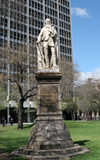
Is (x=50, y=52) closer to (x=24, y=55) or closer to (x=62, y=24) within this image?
(x=24, y=55)

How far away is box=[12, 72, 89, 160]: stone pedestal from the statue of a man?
0.91 meters

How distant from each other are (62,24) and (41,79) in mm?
67837

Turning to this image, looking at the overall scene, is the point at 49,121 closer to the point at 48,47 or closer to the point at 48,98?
the point at 48,98

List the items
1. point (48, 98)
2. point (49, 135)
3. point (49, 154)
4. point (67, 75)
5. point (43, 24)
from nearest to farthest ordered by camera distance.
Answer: point (49, 154), point (49, 135), point (48, 98), point (67, 75), point (43, 24)

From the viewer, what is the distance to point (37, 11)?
6562 centimetres

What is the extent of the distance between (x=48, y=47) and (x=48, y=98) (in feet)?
9.30

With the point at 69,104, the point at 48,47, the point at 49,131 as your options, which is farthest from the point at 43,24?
the point at 49,131

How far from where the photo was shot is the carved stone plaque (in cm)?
895

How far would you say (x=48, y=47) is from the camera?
32.8 feet

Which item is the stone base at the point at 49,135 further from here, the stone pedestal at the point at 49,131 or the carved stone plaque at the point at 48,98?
the carved stone plaque at the point at 48,98

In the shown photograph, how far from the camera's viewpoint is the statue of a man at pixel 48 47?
32.3 ft

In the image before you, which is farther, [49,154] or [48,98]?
[48,98]

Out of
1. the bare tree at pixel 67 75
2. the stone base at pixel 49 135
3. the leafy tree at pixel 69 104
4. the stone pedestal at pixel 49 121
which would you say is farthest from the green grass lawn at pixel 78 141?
the leafy tree at pixel 69 104

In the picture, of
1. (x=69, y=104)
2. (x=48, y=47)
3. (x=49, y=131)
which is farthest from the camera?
(x=69, y=104)
